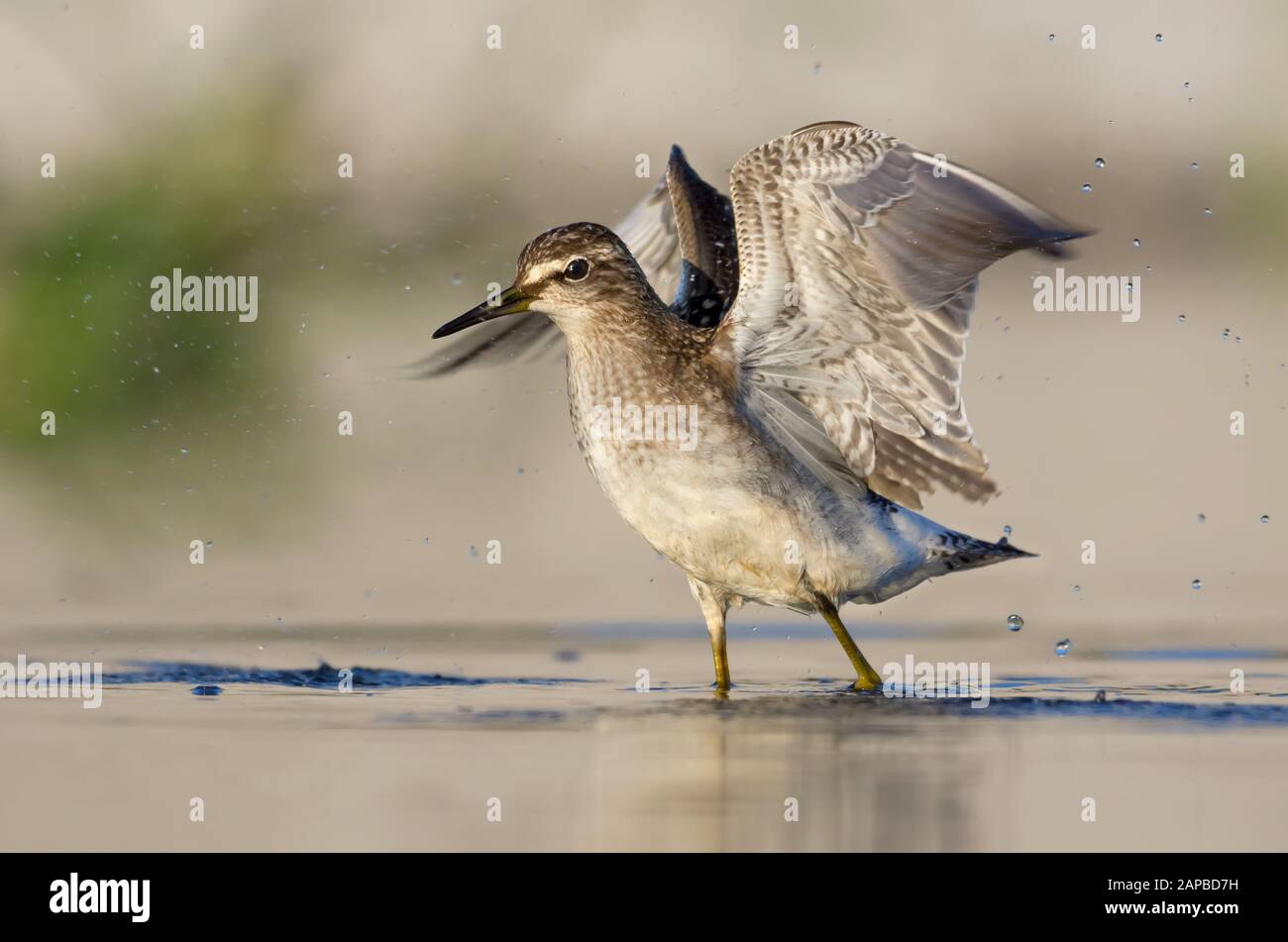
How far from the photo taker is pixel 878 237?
25.4 ft

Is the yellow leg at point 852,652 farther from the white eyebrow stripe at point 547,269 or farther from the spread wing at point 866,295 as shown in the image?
the white eyebrow stripe at point 547,269

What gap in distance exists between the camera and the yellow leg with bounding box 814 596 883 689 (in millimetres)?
8141

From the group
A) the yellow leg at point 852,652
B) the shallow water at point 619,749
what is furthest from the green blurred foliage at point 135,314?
the yellow leg at point 852,652

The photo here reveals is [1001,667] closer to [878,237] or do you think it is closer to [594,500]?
[878,237]

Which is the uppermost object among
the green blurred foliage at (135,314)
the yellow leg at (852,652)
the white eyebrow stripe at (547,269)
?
the green blurred foliage at (135,314)

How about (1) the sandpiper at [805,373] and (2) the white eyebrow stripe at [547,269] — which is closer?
(1) the sandpiper at [805,373]

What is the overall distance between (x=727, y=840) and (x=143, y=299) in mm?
8375

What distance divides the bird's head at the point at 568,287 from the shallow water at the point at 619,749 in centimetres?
137

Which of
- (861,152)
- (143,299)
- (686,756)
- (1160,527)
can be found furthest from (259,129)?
(686,756)

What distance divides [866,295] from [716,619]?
1.37 metres

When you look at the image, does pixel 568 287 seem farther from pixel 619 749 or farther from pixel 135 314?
pixel 135 314

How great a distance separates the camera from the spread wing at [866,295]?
302 inches

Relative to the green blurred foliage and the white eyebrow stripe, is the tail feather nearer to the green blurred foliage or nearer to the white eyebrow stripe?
the white eyebrow stripe

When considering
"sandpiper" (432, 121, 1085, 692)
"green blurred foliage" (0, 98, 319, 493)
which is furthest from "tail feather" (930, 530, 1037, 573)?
"green blurred foliage" (0, 98, 319, 493)
